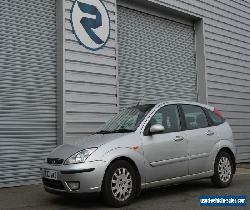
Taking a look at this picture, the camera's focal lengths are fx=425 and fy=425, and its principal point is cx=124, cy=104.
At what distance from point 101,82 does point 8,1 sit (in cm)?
282

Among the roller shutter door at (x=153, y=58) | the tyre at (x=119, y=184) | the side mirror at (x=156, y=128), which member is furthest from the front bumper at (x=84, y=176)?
the roller shutter door at (x=153, y=58)

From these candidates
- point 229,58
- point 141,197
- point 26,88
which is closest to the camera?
point 141,197

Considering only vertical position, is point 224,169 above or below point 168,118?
below

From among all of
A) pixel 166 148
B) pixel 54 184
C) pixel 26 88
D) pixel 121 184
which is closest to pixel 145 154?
pixel 166 148

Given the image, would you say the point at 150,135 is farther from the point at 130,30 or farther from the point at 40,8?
the point at 130,30

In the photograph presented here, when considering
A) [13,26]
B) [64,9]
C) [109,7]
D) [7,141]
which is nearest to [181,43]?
[109,7]

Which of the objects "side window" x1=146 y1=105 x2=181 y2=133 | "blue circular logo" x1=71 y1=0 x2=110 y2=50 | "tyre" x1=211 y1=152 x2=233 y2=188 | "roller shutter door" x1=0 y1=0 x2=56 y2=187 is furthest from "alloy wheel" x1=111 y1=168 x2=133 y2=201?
"blue circular logo" x1=71 y1=0 x2=110 y2=50

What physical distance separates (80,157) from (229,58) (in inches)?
391

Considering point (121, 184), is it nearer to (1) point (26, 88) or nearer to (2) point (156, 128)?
(2) point (156, 128)

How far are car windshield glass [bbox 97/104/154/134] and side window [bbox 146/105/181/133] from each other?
180 millimetres

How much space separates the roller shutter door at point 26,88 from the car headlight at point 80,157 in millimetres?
2911

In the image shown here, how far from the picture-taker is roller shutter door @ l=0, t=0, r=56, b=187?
8.73 metres

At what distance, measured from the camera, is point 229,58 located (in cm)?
1477

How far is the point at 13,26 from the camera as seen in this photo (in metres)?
9.12
